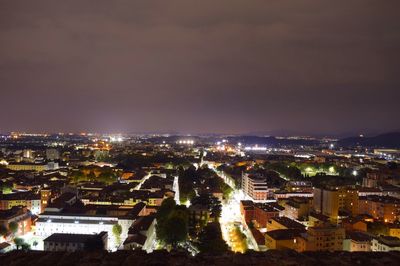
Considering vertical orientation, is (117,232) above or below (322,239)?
below

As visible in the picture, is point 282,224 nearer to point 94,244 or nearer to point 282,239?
point 282,239

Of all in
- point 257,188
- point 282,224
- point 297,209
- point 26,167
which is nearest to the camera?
point 282,224

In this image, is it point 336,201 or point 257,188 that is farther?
point 257,188

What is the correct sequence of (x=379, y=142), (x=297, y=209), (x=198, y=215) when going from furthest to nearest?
(x=379, y=142) < (x=297, y=209) < (x=198, y=215)

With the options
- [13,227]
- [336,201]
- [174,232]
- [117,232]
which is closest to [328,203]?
[336,201]

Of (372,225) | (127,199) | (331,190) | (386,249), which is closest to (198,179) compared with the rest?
(127,199)

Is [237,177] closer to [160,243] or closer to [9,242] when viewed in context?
[160,243]

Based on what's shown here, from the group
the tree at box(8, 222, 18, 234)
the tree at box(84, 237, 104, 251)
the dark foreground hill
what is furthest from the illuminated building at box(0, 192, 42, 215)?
the dark foreground hill
